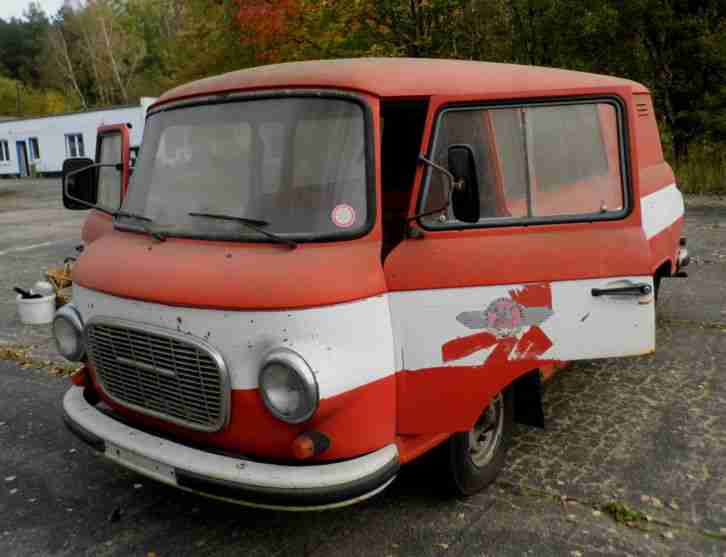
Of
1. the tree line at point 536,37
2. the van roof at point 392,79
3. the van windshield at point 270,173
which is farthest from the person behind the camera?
the tree line at point 536,37

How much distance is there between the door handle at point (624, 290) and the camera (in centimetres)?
366

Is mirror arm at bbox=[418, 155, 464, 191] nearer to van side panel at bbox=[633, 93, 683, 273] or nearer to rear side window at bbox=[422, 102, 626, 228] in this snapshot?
rear side window at bbox=[422, 102, 626, 228]

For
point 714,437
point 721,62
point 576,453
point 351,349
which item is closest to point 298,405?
point 351,349

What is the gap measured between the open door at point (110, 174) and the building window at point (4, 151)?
4425cm

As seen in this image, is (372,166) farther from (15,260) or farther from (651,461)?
(15,260)

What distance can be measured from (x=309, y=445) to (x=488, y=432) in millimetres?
1405

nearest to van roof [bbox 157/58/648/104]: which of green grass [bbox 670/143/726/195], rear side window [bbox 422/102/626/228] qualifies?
rear side window [bbox 422/102/626/228]

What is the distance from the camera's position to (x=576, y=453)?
14.9 ft

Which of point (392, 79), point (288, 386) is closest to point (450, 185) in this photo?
point (392, 79)

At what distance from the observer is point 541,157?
3.82 meters

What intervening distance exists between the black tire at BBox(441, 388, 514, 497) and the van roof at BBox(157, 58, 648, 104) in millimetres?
1726

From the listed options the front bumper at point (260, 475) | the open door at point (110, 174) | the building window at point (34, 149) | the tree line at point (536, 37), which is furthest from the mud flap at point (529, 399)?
the building window at point (34, 149)

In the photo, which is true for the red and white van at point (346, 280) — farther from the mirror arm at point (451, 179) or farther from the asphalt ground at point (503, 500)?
the asphalt ground at point (503, 500)

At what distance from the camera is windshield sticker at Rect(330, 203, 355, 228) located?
344 centimetres
